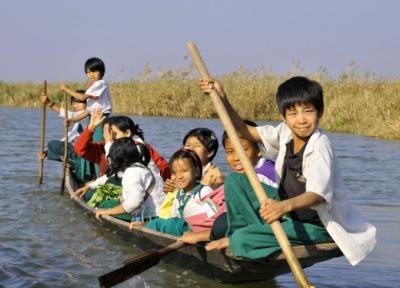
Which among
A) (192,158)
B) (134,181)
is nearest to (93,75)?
(134,181)

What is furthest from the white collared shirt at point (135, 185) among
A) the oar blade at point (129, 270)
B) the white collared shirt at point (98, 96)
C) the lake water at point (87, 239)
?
the white collared shirt at point (98, 96)

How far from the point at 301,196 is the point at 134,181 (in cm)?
234

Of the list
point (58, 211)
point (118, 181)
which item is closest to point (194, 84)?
point (58, 211)

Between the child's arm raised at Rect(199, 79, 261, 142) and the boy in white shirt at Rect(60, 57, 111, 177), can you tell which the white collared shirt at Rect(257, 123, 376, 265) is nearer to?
the child's arm raised at Rect(199, 79, 261, 142)

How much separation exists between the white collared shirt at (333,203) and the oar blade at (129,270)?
1052 mm

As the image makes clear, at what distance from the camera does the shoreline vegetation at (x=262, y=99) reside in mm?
16766

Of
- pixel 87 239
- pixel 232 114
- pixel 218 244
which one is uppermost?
pixel 232 114

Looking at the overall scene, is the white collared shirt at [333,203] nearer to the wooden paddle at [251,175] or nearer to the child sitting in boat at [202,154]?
the wooden paddle at [251,175]

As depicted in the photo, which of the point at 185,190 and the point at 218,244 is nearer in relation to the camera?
the point at 218,244

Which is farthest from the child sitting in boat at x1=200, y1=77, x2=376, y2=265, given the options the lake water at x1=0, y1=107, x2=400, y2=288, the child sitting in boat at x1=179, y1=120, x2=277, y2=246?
the lake water at x1=0, y1=107, x2=400, y2=288

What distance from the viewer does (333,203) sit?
386 centimetres

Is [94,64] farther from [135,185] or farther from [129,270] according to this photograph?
[129,270]

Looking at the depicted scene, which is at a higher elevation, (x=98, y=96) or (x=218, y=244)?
(x=98, y=96)

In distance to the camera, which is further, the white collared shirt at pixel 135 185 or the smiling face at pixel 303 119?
the white collared shirt at pixel 135 185
